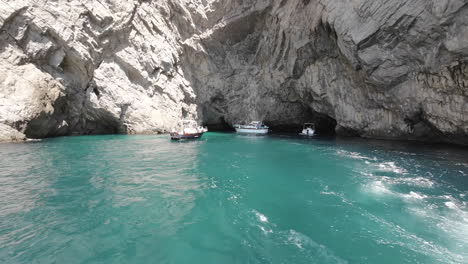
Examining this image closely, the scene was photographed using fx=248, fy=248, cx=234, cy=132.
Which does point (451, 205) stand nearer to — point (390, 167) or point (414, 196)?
point (414, 196)

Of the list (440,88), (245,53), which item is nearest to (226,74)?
(245,53)

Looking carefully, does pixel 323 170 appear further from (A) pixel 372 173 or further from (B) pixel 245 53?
(B) pixel 245 53

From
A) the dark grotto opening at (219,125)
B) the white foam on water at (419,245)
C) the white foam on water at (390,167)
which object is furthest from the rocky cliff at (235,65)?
the white foam on water at (419,245)

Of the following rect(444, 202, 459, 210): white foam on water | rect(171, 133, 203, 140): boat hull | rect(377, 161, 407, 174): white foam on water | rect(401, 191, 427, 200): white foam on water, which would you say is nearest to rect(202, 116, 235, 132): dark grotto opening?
rect(171, 133, 203, 140): boat hull

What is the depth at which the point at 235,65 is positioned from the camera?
164ft

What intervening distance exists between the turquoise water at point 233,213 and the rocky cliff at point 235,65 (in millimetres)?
10552

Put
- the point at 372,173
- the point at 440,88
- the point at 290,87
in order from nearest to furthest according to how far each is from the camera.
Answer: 1. the point at 372,173
2. the point at 440,88
3. the point at 290,87

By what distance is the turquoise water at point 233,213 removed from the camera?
648 centimetres

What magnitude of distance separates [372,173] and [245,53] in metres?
40.3

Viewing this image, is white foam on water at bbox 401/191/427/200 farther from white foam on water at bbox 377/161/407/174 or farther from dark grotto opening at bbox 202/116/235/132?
dark grotto opening at bbox 202/116/235/132

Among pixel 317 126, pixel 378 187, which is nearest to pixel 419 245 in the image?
A: pixel 378 187

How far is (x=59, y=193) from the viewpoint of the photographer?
1085 cm

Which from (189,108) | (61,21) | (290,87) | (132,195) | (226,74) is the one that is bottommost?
(132,195)

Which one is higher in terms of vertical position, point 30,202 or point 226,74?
point 226,74
